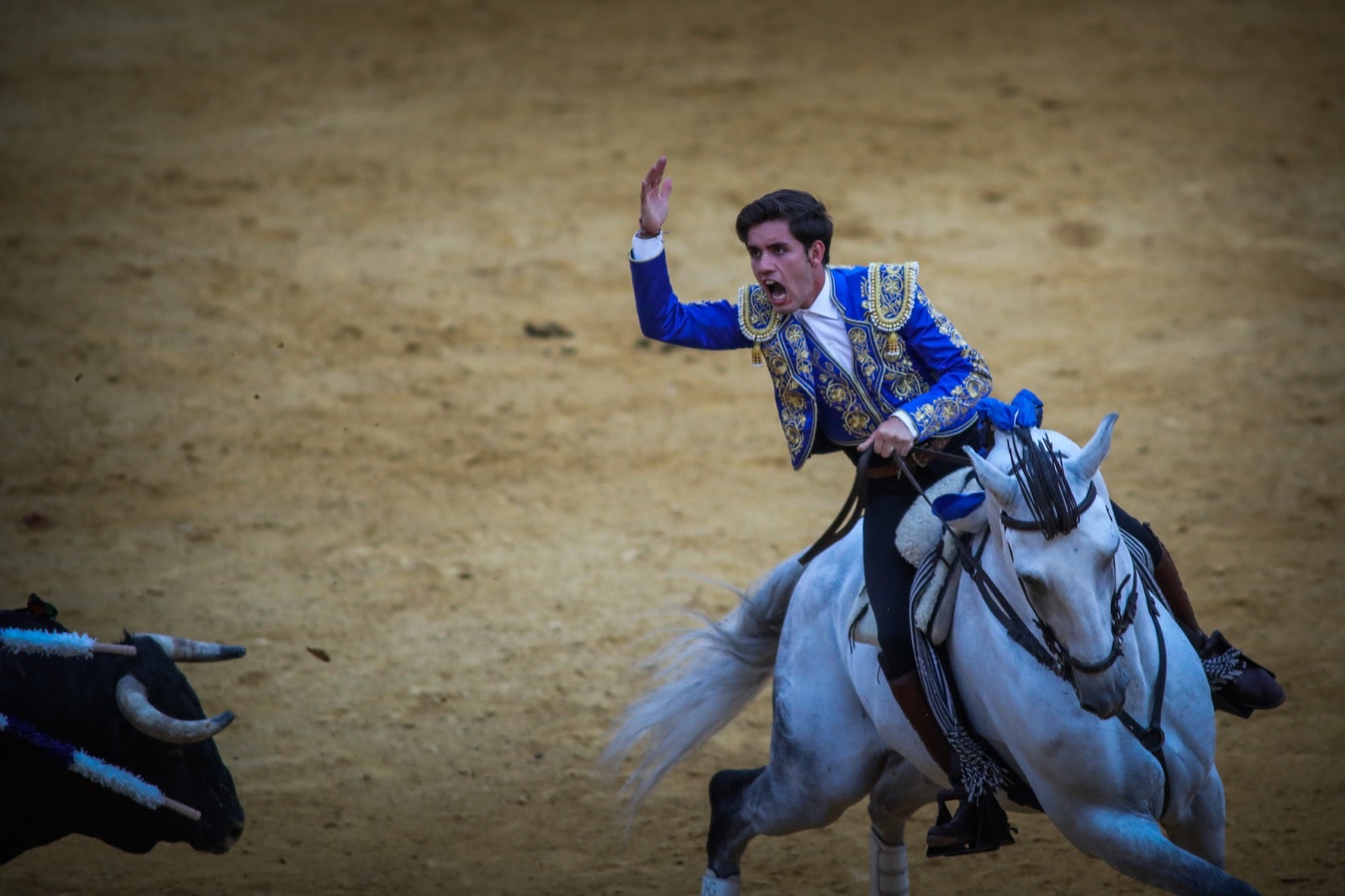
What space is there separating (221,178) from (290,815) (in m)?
7.02

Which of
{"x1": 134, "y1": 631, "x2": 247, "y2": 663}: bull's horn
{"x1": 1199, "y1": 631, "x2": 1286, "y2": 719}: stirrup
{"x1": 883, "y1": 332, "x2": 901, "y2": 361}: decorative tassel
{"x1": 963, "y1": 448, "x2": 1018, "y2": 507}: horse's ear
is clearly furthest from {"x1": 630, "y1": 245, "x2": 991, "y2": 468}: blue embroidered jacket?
{"x1": 134, "y1": 631, "x2": 247, "y2": 663}: bull's horn

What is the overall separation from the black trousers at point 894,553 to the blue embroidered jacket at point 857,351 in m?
0.19

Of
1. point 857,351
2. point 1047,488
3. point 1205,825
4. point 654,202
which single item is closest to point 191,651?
point 654,202

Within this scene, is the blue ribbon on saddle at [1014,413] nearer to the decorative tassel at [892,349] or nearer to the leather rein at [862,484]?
the leather rein at [862,484]

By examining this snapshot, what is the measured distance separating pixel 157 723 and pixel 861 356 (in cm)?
212

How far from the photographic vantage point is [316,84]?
41.5 ft

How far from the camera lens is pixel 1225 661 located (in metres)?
4.13

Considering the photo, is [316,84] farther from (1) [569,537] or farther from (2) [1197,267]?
(2) [1197,267]

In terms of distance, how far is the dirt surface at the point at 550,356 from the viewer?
5824 mm

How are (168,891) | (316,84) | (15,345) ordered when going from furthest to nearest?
(316,84)
(15,345)
(168,891)

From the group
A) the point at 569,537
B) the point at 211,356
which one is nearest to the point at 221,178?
the point at 211,356

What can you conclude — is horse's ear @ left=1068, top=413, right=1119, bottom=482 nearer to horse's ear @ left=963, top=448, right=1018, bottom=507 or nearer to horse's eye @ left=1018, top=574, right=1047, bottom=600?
horse's ear @ left=963, top=448, right=1018, bottom=507

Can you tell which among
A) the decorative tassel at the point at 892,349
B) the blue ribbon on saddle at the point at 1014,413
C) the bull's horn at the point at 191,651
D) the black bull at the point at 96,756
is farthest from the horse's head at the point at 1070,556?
the black bull at the point at 96,756

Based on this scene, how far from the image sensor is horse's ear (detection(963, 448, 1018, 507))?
3.44 m
